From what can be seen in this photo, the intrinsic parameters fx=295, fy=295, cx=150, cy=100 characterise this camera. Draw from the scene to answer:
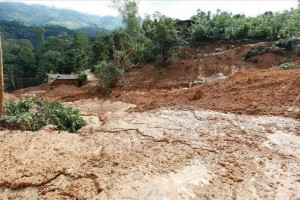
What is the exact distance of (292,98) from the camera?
8711 mm

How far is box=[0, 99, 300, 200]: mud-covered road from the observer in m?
4.43

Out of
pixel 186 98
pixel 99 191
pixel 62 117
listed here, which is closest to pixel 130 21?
pixel 186 98

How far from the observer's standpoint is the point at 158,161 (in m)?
5.22

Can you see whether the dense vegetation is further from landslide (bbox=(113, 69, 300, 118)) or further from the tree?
landslide (bbox=(113, 69, 300, 118))

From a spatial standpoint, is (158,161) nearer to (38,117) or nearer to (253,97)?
(38,117)

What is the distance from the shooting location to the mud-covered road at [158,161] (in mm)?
4430

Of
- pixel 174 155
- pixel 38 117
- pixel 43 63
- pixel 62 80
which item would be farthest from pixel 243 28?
pixel 43 63

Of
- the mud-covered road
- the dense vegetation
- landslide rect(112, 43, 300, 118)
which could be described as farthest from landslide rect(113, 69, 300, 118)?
the dense vegetation

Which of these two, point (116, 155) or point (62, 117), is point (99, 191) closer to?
point (116, 155)

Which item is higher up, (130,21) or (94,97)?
(130,21)

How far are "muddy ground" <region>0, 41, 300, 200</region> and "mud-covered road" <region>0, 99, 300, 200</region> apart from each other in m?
0.02

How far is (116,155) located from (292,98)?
19.3 ft

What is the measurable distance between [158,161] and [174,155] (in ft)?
1.32

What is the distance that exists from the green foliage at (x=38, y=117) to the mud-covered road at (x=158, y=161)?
729 mm
